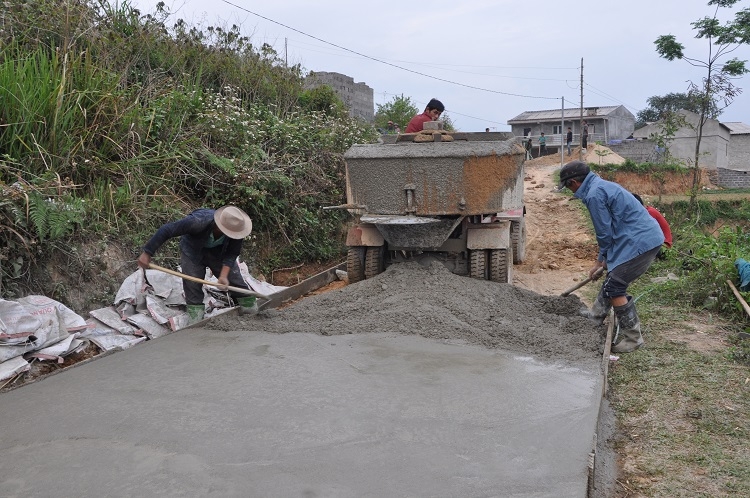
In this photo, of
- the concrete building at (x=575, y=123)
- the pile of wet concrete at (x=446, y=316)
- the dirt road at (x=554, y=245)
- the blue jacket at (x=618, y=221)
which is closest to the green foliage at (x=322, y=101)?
the dirt road at (x=554, y=245)

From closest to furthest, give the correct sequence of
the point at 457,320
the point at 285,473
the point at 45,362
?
the point at 285,473, the point at 45,362, the point at 457,320

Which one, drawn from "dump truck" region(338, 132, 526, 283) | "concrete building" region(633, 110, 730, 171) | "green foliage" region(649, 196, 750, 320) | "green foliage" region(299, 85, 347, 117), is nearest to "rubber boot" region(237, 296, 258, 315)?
"dump truck" region(338, 132, 526, 283)

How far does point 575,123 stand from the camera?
43438 mm

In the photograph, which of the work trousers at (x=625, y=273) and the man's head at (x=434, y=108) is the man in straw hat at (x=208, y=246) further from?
the man's head at (x=434, y=108)

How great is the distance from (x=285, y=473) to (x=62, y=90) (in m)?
4.80

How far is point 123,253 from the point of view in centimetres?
590

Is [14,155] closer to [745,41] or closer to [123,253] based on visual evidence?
[123,253]

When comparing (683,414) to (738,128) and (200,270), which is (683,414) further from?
(738,128)

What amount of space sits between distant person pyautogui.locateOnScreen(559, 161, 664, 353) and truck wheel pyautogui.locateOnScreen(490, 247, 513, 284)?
161 centimetres

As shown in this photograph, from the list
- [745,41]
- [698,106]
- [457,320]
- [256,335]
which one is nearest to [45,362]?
[256,335]

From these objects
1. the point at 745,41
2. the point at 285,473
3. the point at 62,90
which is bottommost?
the point at 285,473

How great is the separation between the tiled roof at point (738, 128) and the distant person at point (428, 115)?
1404 inches

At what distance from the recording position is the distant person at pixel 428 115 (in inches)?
302

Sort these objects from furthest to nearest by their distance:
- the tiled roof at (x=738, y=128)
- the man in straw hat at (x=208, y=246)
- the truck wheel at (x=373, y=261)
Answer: the tiled roof at (x=738, y=128)
the truck wheel at (x=373, y=261)
the man in straw hat at (x=208, y=246)
